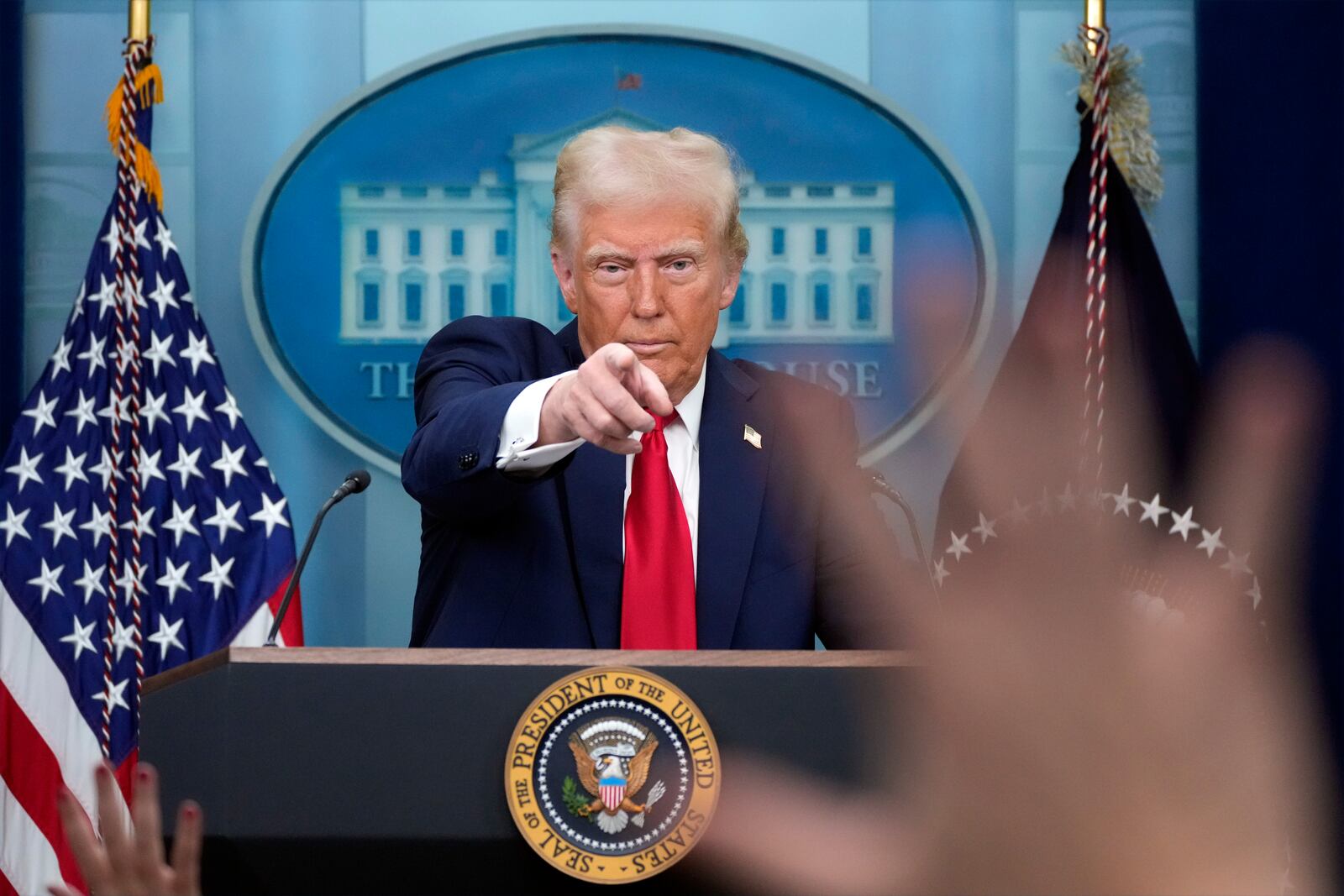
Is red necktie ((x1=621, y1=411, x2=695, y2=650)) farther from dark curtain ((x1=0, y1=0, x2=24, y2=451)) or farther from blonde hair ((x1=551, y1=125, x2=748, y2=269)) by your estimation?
dark curtain ((x1=0, y1=0, x2=24, y2=451))

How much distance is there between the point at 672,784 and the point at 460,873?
183 mm

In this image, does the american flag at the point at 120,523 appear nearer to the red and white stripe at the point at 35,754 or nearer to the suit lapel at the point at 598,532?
the red and white stripe at the point at 35,754

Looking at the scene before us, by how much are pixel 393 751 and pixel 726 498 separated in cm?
75

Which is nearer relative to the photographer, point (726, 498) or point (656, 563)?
point (656, 563)

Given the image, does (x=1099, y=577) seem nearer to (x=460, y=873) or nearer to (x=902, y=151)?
(x=460, y=873)

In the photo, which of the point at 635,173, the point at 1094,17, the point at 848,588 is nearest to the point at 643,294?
the point at 635,173

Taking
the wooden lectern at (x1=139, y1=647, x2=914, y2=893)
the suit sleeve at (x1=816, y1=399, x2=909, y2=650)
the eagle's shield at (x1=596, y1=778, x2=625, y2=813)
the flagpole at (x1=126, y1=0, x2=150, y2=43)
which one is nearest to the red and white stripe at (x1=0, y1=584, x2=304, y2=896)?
the flagpole at (x1=126, y1=0, x2=150, y2=43)

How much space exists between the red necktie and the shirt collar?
0.15 m

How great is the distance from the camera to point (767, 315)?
3.72 meters

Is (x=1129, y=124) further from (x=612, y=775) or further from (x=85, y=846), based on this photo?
(x=85, y=846)

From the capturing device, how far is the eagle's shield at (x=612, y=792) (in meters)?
1.22

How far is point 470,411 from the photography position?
160 cm

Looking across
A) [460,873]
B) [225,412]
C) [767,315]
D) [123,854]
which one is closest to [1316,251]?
[767,315]

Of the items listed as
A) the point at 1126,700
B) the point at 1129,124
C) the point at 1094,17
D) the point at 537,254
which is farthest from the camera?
the point at 537,254
